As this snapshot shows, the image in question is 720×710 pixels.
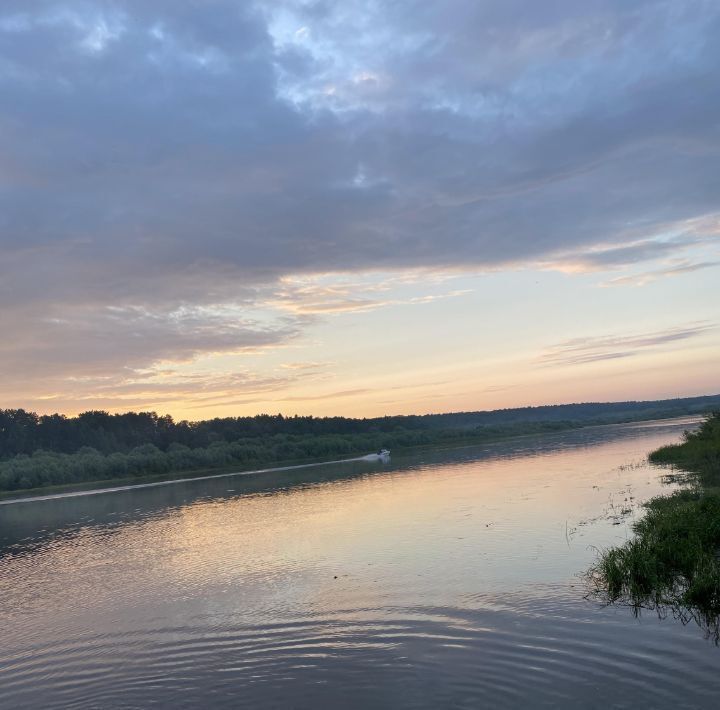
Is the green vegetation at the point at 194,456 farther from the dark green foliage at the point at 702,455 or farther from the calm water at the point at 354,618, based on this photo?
the dark green foliage at the point at 702,455

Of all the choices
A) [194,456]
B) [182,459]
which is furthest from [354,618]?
[194,456]

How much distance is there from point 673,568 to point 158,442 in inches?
A: 5584

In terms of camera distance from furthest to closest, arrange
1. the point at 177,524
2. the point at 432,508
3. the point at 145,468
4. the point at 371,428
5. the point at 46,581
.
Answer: the point at 371,428 → the point at 145,468 → the point at 177,524 → the point at 432,508 → the point at 46,581

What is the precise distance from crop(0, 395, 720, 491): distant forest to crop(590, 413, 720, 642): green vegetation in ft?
325

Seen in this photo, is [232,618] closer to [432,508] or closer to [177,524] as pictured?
[432,508]

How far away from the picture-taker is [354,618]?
56.0ft

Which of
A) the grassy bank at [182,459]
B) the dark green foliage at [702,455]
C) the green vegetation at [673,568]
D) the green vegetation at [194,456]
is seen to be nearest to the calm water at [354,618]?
the green vegetation at [673,568]

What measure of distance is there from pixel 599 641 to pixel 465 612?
12.7ft

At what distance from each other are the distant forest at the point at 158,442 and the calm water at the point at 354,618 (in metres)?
72.3

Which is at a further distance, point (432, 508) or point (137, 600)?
point (432, 508)

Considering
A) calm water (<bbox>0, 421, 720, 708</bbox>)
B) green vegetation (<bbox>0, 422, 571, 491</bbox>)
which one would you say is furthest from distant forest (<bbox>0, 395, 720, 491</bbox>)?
calm water (<bbox>0, 421, 720, 708</bbox>)

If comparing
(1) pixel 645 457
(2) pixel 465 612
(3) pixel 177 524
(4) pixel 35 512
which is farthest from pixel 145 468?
(2) pixel 465 612

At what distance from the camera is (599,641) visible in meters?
13.6

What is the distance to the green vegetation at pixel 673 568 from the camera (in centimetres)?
1509
